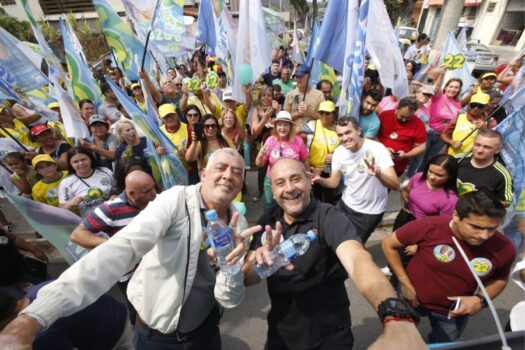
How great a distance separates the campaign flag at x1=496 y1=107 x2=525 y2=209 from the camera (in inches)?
112

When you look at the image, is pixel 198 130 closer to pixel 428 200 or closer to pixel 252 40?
pixel 252 40

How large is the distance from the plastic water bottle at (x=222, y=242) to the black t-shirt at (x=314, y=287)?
0.35 meters

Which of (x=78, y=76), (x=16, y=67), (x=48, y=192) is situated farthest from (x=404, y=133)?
(x=16, y=67)

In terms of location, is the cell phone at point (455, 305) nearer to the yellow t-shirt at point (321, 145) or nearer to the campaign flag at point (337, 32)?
the yellow t-shirt at point (321, 145)

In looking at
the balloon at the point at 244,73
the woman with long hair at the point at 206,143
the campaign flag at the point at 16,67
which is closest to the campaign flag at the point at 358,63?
the balloon at the point at 244,73

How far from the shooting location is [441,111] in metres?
4.53

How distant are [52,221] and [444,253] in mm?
3216

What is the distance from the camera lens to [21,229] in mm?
4512

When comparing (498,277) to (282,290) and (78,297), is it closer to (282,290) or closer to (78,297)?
(282,290)

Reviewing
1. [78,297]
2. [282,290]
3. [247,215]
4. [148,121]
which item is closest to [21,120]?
Answer: [148,121]

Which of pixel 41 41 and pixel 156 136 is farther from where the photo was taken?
pixel 41 41

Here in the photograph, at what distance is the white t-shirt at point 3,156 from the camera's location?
12.3ft

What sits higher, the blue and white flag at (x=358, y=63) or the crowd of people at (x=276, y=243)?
the blue and white flag at (x=358, y=63)

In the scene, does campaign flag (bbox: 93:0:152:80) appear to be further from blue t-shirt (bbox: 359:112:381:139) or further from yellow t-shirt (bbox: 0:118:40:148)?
blue t-shirt (bbox: 359:112:381:139)
